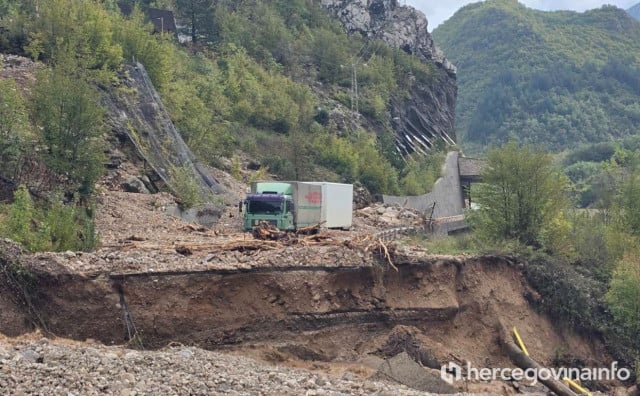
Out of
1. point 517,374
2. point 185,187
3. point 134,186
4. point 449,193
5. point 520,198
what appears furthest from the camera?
point 449,193

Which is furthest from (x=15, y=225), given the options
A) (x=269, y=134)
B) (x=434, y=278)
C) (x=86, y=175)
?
(x=269, y=134)

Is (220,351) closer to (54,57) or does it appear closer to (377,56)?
(54,57)

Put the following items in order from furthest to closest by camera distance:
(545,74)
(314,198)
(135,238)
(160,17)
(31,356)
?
(545,74) → (160,17) → (314,198) → (135,238) → (31,356)

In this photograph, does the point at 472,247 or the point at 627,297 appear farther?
the point at 472,247

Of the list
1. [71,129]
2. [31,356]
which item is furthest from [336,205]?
[31,356]

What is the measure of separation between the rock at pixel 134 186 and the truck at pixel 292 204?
15.5 feet

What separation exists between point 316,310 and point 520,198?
511 inches

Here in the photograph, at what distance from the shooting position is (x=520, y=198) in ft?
95.5

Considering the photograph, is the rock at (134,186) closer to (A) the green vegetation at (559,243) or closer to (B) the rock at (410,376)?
(A) the green vegetation at (559,243)

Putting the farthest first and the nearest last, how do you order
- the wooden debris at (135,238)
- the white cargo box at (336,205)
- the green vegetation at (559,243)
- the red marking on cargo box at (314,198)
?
the white cargo box at (336,205) → the red marking on cargo box at (314,198) → the green vegetation at (559,243) → the wooden debris at (135,238)

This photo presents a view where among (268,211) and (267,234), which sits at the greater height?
(268,211)

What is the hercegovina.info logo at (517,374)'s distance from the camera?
20469mm

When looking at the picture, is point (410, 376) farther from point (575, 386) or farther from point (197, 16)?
point (197, 16)

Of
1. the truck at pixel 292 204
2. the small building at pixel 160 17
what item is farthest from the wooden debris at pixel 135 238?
the small building at pixel 160 17
